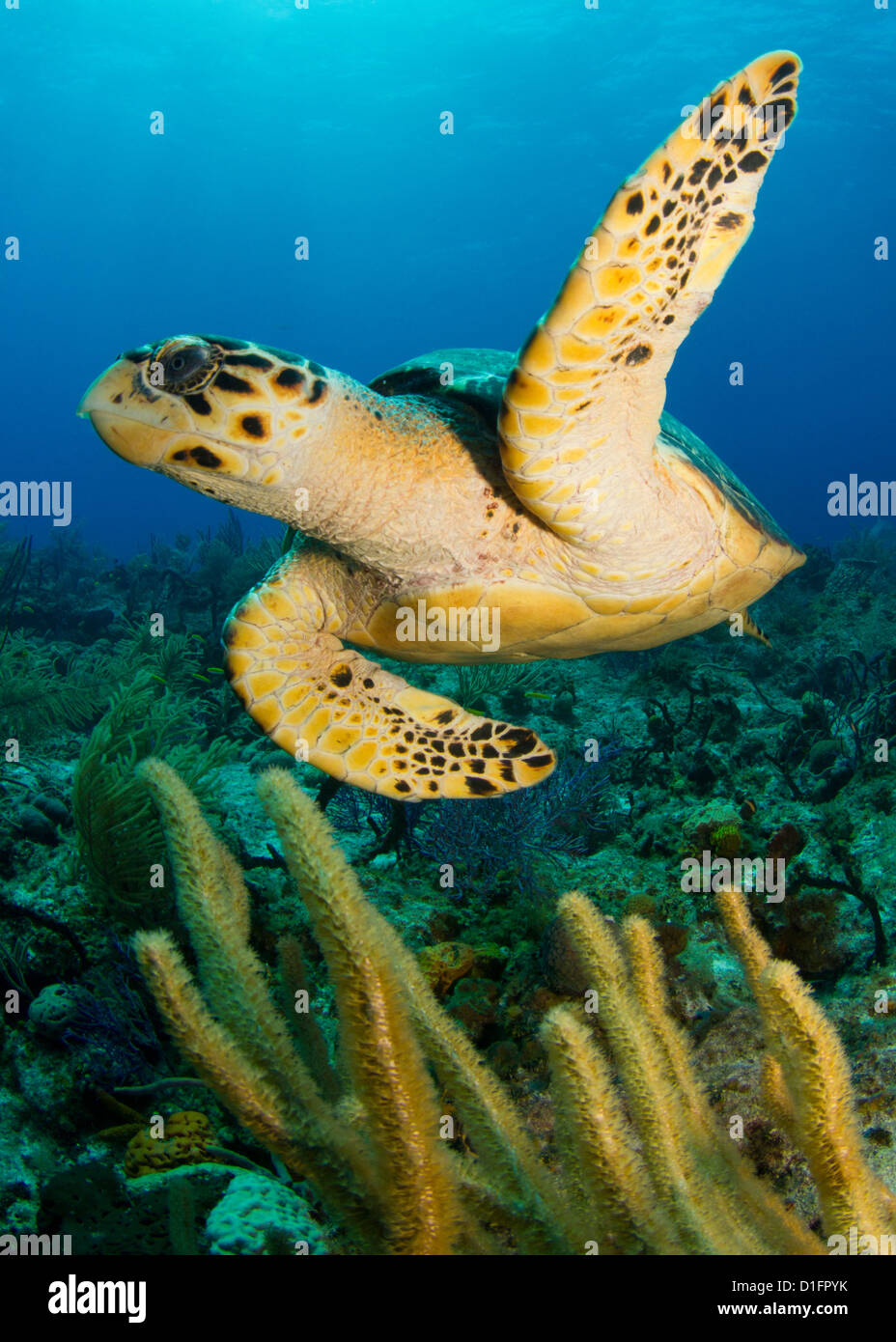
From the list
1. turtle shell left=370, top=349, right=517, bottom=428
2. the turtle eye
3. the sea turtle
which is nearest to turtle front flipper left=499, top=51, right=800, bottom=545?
the sea turtle

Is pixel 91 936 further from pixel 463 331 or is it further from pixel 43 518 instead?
pixel 463 331

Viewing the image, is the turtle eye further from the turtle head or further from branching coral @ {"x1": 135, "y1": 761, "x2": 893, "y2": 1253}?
branching coral @ {"x1": 135, "y1": 761, "x2": 893, "y2": 1253}

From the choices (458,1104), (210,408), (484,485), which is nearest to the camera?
(458,1104)

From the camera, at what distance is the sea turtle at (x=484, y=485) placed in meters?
2.03

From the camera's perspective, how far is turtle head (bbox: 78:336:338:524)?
2.22m

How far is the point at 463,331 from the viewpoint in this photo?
85875mm

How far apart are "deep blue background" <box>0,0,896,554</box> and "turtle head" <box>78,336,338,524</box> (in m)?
38.1

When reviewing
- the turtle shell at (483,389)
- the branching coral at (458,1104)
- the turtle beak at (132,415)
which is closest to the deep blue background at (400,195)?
the turtle shell at (483,389)

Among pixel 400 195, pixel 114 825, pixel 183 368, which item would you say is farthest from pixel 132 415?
pixel 400 195

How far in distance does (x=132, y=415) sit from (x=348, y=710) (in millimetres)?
1473

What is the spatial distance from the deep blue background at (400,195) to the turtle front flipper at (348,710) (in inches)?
1468

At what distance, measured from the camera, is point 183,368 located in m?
2.23

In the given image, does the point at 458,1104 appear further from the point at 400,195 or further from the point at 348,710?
the point at 400,195

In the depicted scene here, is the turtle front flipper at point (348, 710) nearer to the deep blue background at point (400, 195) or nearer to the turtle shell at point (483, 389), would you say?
the turtle shell at point (483, 389)
